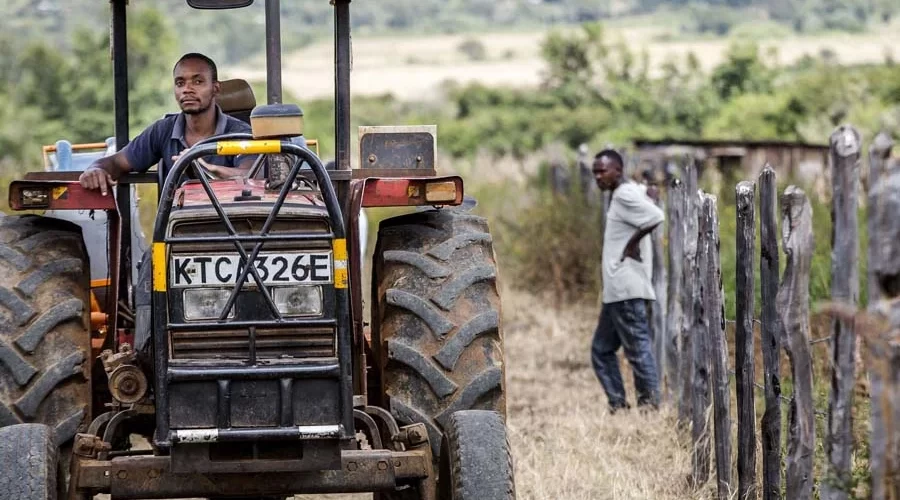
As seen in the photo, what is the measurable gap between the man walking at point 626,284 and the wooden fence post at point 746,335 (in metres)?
3.64

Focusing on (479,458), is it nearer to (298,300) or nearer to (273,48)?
(298,300)

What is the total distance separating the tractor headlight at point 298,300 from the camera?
19.2 feet

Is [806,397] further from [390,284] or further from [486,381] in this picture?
[390,284]

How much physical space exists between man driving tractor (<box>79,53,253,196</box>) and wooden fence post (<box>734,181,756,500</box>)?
2.21m

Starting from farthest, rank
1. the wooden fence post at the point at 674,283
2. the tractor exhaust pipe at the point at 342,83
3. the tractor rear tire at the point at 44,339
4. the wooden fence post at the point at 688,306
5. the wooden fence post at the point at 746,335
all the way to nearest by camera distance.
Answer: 1. the wooden fence post at the point at 674,283
2. the wooden fence post at the point at 688,306
3. the wooden fence post at the point at 746,335
4. the tractor exhaust pipe at the point at 342,83
5. the tractor rear tire at the point at 44,339

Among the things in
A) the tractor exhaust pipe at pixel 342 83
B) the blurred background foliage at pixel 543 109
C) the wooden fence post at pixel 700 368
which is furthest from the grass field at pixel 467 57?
the tractor exhaust pipe at pixel 342 83

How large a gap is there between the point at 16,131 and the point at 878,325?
32.2 meters

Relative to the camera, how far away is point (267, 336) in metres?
5.83

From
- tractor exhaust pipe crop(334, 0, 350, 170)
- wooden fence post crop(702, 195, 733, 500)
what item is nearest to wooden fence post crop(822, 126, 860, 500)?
wooden fence post crop(702, 195, 733, 500)

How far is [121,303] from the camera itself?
7.35 metres

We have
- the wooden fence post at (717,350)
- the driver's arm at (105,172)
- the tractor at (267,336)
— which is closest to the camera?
the tractor at (267,336)

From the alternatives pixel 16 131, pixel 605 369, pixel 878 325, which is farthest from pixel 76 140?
pixel 878 325

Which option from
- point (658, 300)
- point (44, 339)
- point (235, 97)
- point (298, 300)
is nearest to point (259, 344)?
point (298, 300)

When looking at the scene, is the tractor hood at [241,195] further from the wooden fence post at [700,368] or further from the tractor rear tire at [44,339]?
the wooden fence post at [700,368]
